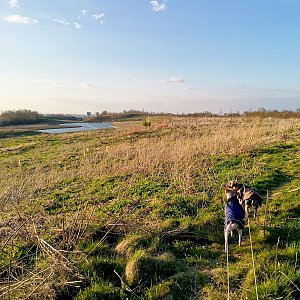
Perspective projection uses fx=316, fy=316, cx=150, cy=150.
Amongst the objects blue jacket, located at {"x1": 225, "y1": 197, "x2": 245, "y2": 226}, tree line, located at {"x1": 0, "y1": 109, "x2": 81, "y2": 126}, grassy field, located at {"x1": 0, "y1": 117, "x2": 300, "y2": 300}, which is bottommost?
grassy field, located at {"x1": 0, "y1": 117, "x2": 300, "y2": 300}

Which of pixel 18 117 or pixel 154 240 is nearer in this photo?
pixel 154 240

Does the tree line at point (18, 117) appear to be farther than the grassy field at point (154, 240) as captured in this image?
Yes

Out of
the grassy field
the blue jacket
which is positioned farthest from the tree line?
the blue jacket

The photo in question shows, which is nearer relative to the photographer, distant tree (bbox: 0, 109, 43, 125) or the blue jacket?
the blue jacket

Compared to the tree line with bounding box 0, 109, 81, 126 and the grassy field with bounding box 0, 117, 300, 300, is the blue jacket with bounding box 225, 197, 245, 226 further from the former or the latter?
the tree line with bounding box 0, 109, 81, 126

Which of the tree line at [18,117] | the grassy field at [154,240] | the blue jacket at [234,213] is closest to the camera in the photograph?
the grassy field at [154,240]

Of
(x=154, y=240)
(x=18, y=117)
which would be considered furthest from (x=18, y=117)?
(x=154, y=240)

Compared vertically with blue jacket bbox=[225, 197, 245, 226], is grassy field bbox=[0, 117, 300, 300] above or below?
below

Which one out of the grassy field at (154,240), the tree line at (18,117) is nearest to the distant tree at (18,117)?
the tree line at (18,117)

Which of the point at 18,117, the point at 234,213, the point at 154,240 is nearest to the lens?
the point at 234,213

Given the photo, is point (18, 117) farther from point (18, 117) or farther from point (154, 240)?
point (154, 240)

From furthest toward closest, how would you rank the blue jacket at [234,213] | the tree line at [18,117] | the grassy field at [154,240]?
the tree line at [18,117] → the blue jacket at [234,213] → the grassy field at [154,240]

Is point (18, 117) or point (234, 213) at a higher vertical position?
point (18, 117)

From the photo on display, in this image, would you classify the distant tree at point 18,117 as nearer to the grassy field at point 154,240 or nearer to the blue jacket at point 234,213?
the grassy field at point 154,240
